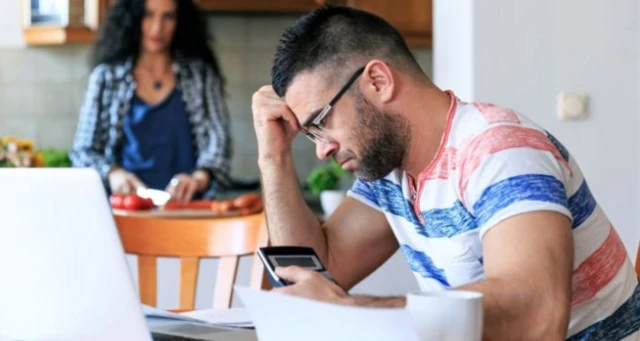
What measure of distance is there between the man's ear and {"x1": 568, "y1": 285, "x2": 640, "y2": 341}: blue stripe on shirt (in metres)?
0.43

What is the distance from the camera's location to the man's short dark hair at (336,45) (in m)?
1.70

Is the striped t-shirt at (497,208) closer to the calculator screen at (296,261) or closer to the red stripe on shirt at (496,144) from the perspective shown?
the red stripe on shirt at (496,144)

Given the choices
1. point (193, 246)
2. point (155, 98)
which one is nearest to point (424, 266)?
point (193, 246)

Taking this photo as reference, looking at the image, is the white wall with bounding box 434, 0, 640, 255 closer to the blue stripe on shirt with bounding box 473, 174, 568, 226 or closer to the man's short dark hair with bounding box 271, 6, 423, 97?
the man's short dark hair with bounding box 271, 6, 423, 97

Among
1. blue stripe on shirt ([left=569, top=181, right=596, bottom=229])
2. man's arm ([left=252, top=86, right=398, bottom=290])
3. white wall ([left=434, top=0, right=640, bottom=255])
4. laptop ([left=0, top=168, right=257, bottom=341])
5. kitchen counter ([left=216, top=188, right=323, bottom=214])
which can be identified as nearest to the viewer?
laptop ([left=0, top=168, right=257, bottom=341])

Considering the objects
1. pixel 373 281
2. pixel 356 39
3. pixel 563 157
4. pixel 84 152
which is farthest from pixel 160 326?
pixel 84 152

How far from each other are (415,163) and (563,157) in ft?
0.71

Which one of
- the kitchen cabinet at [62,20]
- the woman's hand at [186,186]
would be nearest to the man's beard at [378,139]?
the woman's hand at [186,186]

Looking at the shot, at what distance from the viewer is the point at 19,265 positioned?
4.51 feet

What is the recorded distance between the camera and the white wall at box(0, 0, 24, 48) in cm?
545

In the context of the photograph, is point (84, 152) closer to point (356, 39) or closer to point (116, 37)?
point (116, 37)

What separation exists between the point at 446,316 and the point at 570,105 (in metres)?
2.27

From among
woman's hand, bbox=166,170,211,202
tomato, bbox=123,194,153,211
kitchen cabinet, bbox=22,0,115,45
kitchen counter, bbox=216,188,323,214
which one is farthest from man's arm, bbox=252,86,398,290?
kitchen cabinet, bbox=22,0,115,45

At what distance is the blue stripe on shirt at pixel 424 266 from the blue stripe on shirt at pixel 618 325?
207 mm
